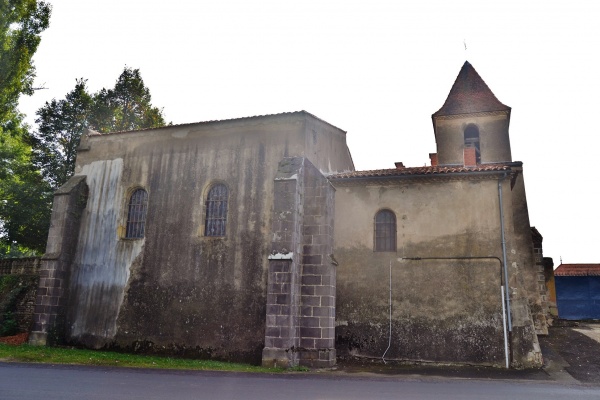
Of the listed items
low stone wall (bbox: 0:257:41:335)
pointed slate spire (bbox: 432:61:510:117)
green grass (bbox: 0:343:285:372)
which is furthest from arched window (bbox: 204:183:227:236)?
pointed slate spire (bbox: 432:61:510:117)

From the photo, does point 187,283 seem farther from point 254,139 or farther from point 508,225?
point 508,225

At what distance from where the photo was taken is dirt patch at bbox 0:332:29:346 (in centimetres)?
1670

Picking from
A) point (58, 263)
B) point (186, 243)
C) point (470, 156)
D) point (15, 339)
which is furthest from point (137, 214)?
point (470, 156)

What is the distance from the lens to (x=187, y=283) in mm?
15523

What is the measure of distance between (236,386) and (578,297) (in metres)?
28.6

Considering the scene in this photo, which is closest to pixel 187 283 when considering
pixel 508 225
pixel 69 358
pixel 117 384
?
pixel 69 358

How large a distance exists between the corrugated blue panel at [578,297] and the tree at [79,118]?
31246 millimetres

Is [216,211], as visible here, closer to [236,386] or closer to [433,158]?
[236,386]

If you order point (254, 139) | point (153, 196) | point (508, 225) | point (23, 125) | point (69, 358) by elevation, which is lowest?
point (69, 358)

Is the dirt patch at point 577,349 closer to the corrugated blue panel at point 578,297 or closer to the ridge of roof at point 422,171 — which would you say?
the ridge of roof at point 422,171

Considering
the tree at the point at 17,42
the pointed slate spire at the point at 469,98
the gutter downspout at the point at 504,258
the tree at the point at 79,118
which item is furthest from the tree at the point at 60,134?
the gutter downspout at the point at 504,258

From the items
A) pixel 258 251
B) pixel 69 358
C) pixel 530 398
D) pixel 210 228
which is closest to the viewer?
pixel 530 398

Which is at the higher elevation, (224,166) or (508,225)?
(224,166)

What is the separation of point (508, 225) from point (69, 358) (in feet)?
45.9
